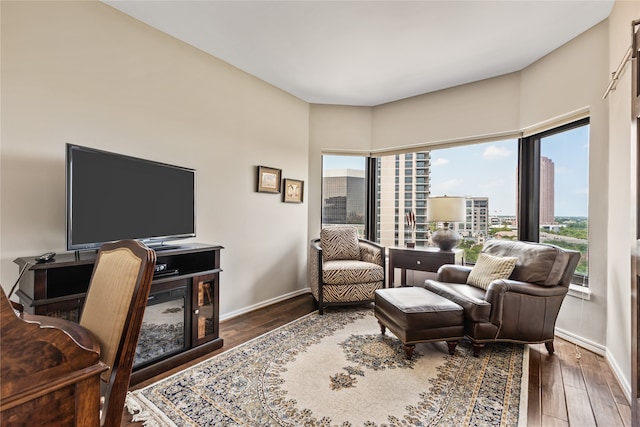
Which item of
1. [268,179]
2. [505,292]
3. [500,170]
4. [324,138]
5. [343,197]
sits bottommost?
[505,292]

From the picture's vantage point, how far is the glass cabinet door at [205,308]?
7.79ft

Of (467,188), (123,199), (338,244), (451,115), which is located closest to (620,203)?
(467,188)

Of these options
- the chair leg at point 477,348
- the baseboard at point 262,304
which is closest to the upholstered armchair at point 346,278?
the baseboard at point 262,304

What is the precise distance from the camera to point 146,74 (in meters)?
2.51

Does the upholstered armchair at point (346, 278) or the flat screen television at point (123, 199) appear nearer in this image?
the flat screen television at point (123, 199)

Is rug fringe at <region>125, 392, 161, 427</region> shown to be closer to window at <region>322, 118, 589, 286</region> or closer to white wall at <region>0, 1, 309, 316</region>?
white wall at <region>0, 1, 309, 316</region>

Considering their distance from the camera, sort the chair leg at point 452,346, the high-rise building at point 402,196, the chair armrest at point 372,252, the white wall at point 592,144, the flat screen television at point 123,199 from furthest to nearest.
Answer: the high-rise building at point 402,196 → the chair armrest at point 372,252 → the white wall at point 592,144 → the chair leg at point 452,346 → the flat screen television at point 123,199

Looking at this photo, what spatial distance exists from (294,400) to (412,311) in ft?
3.35

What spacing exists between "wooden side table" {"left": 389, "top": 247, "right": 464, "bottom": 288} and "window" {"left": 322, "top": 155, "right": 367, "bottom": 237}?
0.82m

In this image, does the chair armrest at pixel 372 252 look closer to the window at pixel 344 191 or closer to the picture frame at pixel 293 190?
the window at pixel 344 191

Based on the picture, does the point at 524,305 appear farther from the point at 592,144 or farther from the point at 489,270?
the point at 592,144

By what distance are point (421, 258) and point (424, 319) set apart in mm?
1356

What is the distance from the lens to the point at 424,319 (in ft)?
7.46

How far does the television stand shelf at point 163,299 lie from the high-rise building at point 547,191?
10.6 feet
